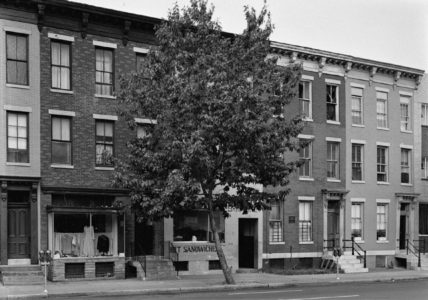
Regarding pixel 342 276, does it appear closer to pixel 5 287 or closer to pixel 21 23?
pixel 5 287

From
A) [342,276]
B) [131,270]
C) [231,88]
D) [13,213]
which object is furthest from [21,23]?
[342,276]

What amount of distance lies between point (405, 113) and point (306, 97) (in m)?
7.67

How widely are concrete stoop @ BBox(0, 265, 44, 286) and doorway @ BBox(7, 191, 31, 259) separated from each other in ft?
2.22

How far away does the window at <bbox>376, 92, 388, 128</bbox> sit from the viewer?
37438 millimetres

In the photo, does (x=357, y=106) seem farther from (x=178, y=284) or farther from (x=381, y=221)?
(x=178, y=284)

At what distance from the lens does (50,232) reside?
25.8 m

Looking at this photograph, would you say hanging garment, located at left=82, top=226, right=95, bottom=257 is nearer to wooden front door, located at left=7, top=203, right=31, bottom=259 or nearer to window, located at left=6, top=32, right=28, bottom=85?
wooden front door, located at left=7, top=203, right=31, bottom=259

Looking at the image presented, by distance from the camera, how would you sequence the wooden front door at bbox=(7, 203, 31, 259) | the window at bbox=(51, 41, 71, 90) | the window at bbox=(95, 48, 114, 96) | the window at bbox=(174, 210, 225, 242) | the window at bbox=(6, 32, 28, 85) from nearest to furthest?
the wooden front door at bbox=(7, 203, 31, 259)
the window at bbox=(6, 32, 28, 85)
the window at bbox=(51, 41, 71, 90)
the window at bbox=(95, 48, 114, 96)
the window at bbox=(174, 210, 225, 242)

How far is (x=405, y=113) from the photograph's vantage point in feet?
127

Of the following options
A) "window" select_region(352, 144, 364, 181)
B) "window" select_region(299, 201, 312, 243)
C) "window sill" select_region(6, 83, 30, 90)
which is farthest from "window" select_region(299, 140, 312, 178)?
"window sill" select_region(6, 83, 30, 90)

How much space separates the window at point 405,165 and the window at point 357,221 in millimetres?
3903

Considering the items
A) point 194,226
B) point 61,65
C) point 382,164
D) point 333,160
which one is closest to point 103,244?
point 194,226

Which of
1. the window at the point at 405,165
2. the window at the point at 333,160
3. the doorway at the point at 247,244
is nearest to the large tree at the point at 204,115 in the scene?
the doorway at the point at 247,244

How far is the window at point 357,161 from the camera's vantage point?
36.2m
